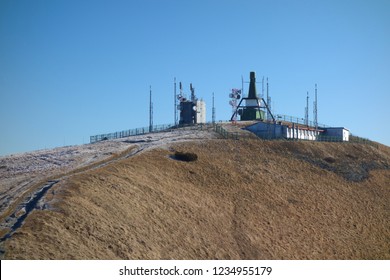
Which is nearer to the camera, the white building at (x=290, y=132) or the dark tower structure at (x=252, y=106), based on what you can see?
the white building at (x=290, y=132)

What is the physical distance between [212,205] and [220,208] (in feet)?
2.56

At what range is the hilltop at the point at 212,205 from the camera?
111 feet

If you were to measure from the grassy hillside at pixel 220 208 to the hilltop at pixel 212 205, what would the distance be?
0.11 meters

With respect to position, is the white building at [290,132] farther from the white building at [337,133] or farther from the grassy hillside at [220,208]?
the grassy hillside at [220,208]

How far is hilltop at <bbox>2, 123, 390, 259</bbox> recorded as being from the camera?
33938 millimetres

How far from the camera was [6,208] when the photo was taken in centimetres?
3550

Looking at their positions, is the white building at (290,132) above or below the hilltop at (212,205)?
above

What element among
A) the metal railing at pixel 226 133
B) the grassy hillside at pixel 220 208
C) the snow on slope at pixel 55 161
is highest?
the metal railing at pixel 226 133

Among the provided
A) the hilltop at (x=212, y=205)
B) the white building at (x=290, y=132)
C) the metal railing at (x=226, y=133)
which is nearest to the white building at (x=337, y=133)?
the white building at (x=290, y=132)

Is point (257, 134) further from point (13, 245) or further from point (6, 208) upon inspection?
point (13, 245)

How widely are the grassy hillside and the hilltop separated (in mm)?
111

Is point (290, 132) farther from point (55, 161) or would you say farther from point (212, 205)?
point (55, 161)

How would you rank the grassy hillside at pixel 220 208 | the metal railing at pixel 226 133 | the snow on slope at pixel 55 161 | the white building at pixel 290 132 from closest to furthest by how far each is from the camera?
the grassy hillside at pixel 220 208 → the snow on slope at pixel 55 161 → the metal railing at pixel 226 133 → the white building at pixel 290 132

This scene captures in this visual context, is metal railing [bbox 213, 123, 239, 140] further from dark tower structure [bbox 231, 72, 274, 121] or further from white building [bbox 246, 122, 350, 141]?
dark tower structure [bbox 231, 72, 274, 121]
